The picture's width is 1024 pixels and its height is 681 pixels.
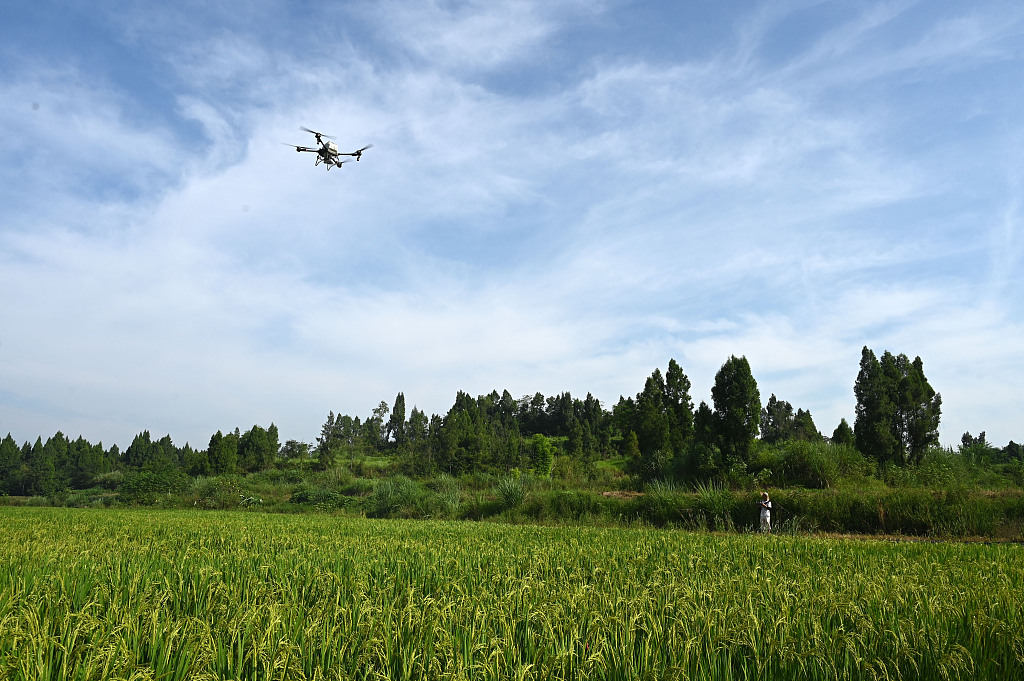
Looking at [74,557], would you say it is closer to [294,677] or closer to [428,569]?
[428,569]

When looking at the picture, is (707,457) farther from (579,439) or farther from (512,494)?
(579,439)

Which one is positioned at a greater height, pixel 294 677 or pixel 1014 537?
pixel 294 677

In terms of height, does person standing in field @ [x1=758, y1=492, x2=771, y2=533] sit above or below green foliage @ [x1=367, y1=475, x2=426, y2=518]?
above

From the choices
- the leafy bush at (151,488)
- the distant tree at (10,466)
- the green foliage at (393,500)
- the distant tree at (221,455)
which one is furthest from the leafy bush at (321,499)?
the distant tree at (10,466)

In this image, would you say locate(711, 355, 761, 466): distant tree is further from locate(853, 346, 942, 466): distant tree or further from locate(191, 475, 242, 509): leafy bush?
locate(191, 475, 242, 509): leafy bush

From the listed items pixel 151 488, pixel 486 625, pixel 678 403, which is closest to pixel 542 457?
pixel 678 403

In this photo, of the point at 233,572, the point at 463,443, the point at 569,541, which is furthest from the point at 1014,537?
the point at 463,443

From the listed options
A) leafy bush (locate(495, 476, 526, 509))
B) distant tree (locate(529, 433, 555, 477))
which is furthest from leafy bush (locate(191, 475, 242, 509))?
distant tree (locate(529, 433, 555, 477))
